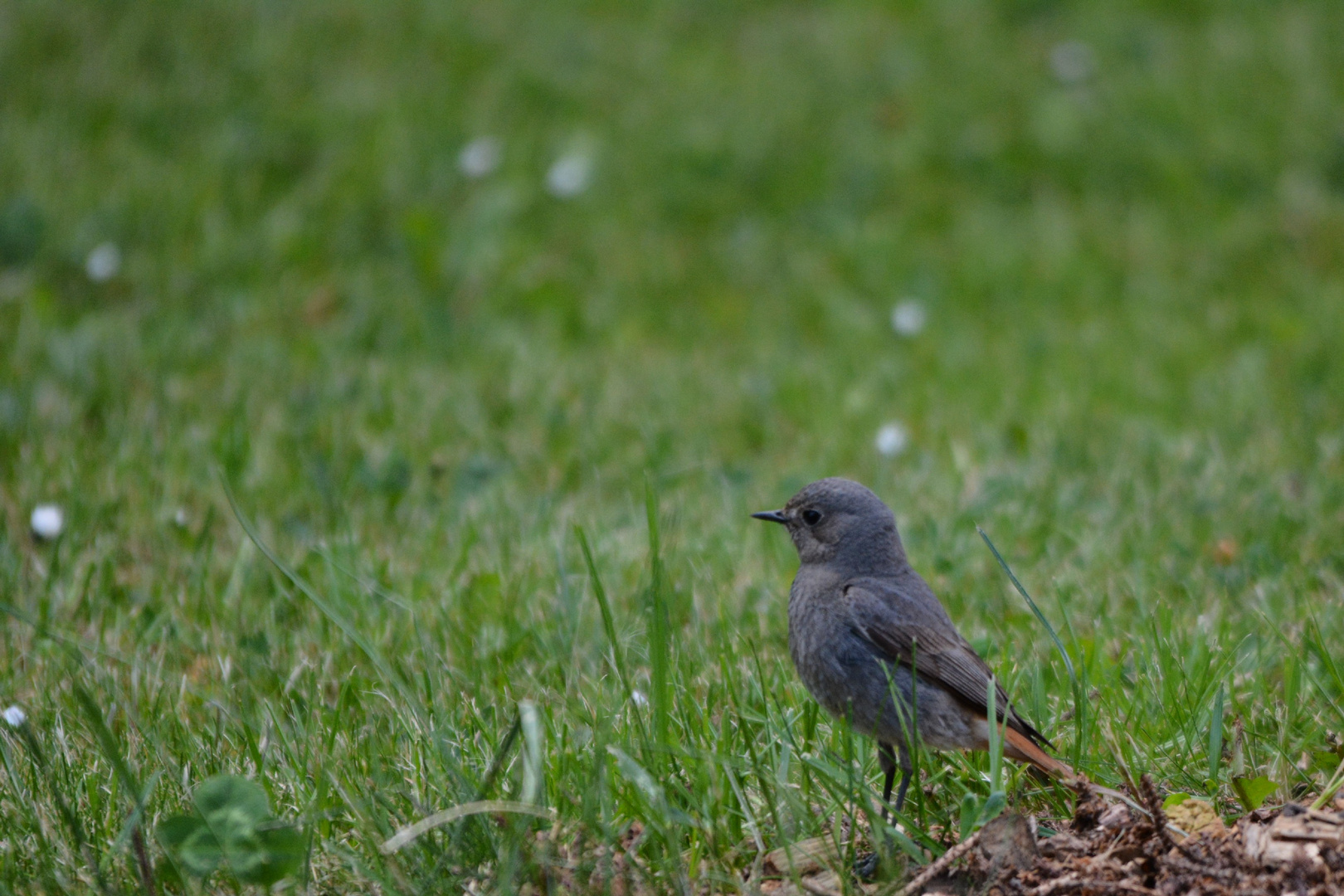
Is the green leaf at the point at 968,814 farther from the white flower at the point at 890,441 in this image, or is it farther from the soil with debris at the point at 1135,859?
the white flower at the point at 890,441

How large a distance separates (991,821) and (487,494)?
3021mm

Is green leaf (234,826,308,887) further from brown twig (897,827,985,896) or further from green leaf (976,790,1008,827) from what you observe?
green leaf (976,790,1008,827)

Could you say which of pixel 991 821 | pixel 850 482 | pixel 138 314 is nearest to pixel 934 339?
pixel 850 482

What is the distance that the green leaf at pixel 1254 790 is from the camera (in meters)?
2.87

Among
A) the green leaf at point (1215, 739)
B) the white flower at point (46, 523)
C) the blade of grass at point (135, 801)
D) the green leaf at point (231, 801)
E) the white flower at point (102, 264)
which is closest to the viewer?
the blade of grass at point (135, 801)

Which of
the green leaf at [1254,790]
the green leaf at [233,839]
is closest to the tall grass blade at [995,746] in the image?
the green leaf at [1254,790]

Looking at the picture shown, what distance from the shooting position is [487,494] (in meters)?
5.24

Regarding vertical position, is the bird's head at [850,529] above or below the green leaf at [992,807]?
above

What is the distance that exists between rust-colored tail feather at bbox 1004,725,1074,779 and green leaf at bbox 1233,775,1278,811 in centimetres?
37

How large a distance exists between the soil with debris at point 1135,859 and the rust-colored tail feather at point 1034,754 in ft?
0.57

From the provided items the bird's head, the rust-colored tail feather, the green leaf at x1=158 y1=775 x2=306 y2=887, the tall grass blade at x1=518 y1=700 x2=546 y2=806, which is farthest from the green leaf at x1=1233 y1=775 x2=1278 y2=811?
the green leaf at x1=158 y1=775 x2=306 y2=887

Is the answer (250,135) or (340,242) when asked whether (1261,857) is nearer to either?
(340,242)

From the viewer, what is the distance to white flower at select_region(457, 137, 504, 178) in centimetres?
818

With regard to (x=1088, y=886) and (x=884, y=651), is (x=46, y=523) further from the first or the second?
(x=1088, y=886)
